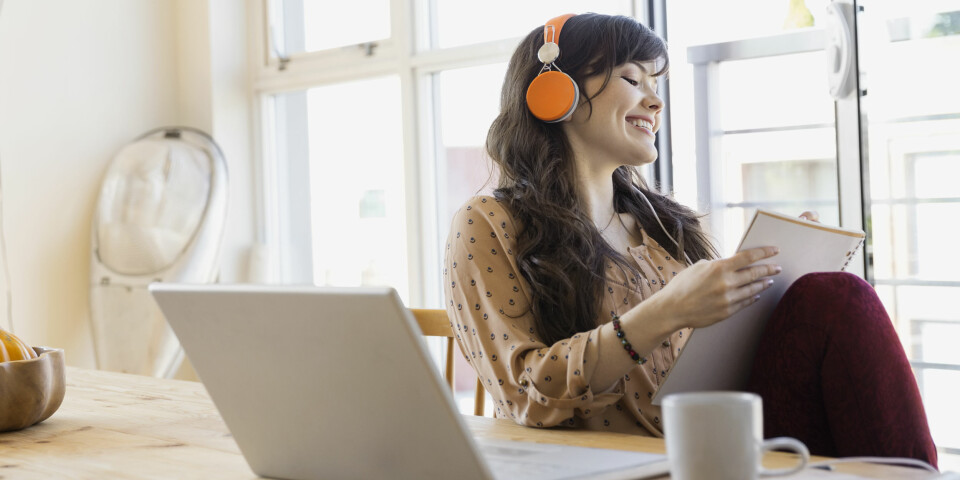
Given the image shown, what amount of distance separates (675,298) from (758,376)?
15 centimetres

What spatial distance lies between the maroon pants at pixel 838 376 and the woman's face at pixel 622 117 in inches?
18.4

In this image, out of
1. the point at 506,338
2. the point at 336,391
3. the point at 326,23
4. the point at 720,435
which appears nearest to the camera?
the point at 720,435

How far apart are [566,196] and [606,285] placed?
0.57ft

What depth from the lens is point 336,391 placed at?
0.76 meters

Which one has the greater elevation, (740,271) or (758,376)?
(740,271)

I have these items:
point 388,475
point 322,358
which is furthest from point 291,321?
point 388,475

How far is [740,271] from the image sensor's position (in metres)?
1.03

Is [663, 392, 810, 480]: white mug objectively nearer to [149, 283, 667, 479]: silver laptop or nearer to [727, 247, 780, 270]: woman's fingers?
[149, 283, 667, 479]: silver laptop

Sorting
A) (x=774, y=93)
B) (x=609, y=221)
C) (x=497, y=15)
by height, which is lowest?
(x=609, y=221)

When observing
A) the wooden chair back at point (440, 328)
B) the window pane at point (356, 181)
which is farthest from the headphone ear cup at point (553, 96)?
the window pane at point (356, 181)

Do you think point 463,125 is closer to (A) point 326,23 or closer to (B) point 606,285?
(A) point 326,23

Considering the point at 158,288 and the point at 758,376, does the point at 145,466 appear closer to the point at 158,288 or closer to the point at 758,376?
the point at 158,288

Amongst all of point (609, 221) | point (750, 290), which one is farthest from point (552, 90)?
point (750, 290)

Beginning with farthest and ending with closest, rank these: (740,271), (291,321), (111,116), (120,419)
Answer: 1. (111,116)
2. (120,419)
3. (740,271)
4. (291,321)
